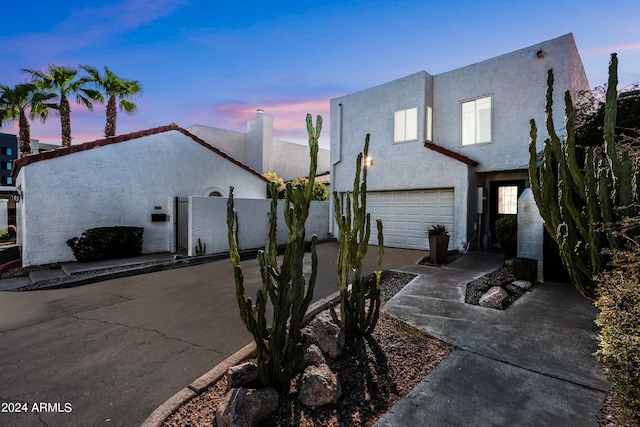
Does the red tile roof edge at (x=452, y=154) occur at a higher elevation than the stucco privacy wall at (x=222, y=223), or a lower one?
higher

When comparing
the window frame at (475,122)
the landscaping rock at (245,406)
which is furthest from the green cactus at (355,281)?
the window frame at (475,122)

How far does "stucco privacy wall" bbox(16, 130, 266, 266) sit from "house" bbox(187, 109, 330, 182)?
287 inches

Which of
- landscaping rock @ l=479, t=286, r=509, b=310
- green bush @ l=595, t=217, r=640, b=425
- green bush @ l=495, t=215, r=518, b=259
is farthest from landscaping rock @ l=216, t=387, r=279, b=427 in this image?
green bush @ l=495, t=215, r=518, b=259

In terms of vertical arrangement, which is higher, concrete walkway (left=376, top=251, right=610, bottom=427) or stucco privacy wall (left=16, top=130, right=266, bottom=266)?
stucco privacy wall (left=16, top=130, right=266, bottom=266)

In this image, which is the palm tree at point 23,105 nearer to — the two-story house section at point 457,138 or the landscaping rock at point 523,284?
the two-story house section at point 457,138

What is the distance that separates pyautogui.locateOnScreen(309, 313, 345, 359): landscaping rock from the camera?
366 centimetres

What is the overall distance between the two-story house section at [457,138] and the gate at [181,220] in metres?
7.00

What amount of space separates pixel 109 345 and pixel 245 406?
2933mm

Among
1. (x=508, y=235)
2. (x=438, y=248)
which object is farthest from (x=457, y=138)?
(x=438, y=248)

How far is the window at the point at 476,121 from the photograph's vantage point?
11.1 meters

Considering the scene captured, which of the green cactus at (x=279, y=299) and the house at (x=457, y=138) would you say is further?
the house at (x=457, y=138)

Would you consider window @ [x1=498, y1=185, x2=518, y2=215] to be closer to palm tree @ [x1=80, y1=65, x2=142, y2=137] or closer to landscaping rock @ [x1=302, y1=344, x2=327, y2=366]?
landscaping rock @ [x1=302, y1=344, x2=327, y2=366]

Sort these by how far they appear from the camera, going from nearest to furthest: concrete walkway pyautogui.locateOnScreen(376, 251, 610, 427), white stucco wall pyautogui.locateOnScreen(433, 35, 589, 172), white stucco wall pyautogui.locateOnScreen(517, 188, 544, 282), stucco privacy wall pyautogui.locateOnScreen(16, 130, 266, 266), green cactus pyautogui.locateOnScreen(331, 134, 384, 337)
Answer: concrete walkway pyautogui.locateOnScreen(376, 251, 610, 427)
green cactus pyautogui.locateOnScreen(331, 134, 384, 337)
white stucco wall pyautogui.locateOnScreen(517, 188, 544, 282)
white stucco wall pyautogui.locateOnScreen(433, 35, 589, 172)
stucco privacy wall pyautogui.locateOnScreen(16, 130, 266, 266)

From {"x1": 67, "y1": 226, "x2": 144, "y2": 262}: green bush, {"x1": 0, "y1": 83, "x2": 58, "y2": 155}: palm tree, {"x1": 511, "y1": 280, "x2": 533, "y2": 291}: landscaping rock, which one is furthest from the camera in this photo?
Answer: {"x1": 0, "y1": 83, "x2": 58, "y2": 155}: palm tree
